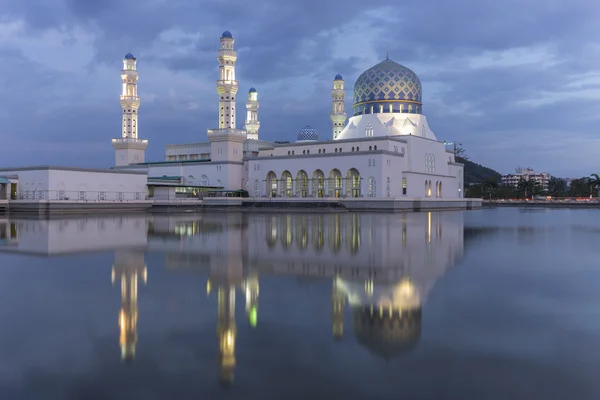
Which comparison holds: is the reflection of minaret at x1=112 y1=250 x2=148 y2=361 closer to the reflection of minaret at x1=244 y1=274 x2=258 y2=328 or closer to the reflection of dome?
the reflection of minaret at x1=244 y1=274 x2=258 y2=328

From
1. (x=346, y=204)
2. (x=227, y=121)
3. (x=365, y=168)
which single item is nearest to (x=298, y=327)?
(x=346, y=204)

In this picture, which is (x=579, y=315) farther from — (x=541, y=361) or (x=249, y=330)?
(x=249, y=330)

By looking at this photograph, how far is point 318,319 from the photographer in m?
5.72

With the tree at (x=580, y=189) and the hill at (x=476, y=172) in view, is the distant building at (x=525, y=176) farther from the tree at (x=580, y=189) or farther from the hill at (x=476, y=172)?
the tree at (x=580, y=189)

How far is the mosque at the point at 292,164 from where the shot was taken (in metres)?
39.9

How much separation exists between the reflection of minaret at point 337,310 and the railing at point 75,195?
32.6 meters

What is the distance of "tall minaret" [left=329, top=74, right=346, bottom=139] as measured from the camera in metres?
55.9

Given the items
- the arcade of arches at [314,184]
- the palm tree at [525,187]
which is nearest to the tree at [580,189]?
the palm tree at [525,187]

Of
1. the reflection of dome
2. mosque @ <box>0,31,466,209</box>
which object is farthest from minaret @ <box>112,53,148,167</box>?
the reflection of dome

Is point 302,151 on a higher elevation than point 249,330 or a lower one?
higher

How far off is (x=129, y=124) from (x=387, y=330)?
50582mm

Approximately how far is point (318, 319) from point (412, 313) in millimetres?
1035

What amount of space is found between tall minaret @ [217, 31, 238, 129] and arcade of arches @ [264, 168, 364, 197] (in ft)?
19.9

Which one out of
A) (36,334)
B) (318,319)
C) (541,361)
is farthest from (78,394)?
(541,361)
